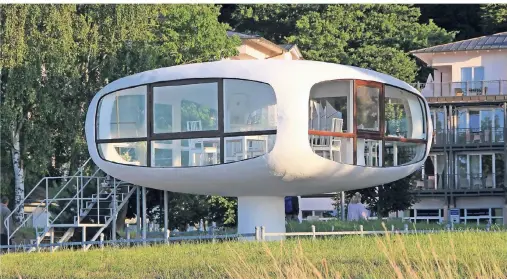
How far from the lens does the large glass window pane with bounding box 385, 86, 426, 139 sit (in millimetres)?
26406

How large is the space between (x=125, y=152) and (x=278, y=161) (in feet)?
13.3

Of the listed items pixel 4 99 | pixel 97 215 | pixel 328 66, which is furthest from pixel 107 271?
pixel 4 99

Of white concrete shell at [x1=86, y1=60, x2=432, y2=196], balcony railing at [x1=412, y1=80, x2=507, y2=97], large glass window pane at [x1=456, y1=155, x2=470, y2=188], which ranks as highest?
balcony railing at [x1=412, y1=80, x2=507, y2=97]

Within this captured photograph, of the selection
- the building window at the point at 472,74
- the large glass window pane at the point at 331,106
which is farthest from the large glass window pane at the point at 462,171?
A: the large glass window pane at the point at 331,106

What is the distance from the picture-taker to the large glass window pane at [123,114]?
25.8 meters

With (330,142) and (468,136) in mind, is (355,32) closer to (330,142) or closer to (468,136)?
(468,136)

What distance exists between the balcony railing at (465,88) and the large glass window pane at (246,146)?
31.1 metres

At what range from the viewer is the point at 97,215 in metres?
28.4

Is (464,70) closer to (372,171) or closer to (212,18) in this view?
(212,18)

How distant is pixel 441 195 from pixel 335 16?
49.2ft

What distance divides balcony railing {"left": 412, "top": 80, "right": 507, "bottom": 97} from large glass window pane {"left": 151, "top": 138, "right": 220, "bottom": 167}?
3072cm

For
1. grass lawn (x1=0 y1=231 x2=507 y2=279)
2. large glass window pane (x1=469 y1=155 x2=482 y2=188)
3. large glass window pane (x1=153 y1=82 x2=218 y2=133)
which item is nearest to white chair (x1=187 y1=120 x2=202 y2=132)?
large glass window pane (x1=153 y1=82 x2=218 y2=133)

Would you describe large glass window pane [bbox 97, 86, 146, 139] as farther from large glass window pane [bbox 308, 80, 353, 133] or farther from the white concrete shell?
large glass window pane [bbox 308, 80, 353, 133]

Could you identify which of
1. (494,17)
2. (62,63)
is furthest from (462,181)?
(62,63)
